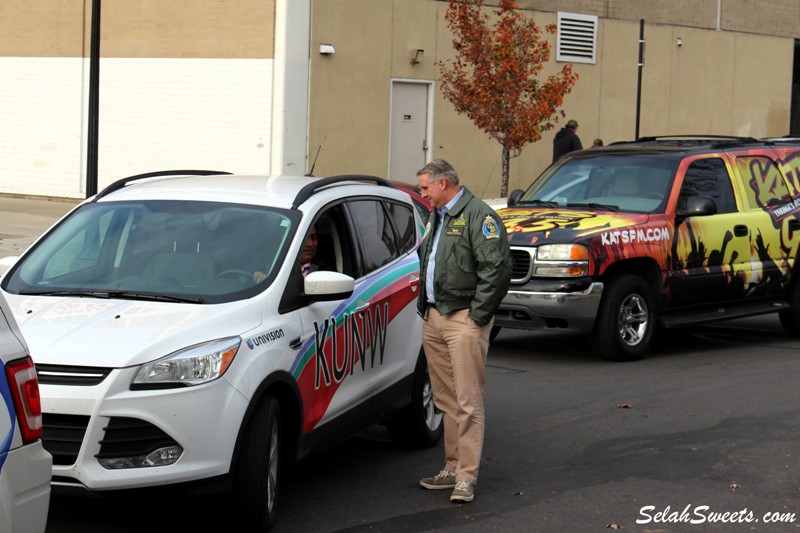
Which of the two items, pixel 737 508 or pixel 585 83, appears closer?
pixel 737 508

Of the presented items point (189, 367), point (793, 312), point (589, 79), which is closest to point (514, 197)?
point (793, 312)

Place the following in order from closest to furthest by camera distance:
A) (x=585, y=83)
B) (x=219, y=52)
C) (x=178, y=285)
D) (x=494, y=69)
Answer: (x=178, y=285) → (x=494, y=69) → (x=219, y=52) → (x=585, y=83)

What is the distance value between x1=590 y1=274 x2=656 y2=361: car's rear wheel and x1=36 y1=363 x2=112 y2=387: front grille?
21.8 feet

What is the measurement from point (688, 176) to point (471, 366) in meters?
6.01

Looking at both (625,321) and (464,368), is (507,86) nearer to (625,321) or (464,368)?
(625,321)

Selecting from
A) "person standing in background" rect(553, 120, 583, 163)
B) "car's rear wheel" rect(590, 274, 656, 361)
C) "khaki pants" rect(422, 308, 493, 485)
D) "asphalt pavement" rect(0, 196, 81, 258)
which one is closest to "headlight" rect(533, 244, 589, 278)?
"car's rear wheel" rect(590, 274, 656, 361)

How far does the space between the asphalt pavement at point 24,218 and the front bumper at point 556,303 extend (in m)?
9.10

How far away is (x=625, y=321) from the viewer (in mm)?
11328

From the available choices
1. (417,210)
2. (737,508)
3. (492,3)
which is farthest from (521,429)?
(492,3)

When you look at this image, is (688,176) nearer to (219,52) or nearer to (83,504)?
(83,504)

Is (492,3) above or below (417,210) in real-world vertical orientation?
above

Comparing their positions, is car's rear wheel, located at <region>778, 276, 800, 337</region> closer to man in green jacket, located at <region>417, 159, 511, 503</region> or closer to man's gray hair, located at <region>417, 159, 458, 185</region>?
man in green jacket, located at <region>417, 159, 511, 503</region>

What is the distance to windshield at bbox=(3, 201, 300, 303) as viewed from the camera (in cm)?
627

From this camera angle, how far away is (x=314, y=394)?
6301mm
